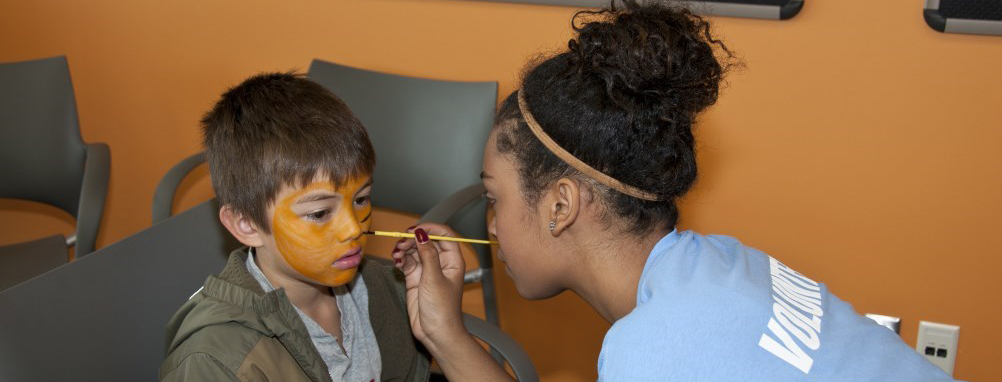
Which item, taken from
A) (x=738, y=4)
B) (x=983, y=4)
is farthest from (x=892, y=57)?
(x=738, y=4)

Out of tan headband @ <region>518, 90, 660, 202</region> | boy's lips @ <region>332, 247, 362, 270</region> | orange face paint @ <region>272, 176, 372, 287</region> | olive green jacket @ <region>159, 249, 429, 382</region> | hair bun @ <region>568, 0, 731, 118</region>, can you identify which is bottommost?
olive green jacket @ <region>159, 249, 429, 382</region>

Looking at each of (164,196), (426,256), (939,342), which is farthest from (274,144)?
(939,342)

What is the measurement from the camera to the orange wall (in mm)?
1829

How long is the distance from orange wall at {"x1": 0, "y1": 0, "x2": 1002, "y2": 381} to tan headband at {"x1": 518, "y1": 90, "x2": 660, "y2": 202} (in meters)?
0.93

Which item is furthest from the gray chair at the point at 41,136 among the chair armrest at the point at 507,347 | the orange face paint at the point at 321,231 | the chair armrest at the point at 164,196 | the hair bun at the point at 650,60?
the hair bun at the point at 650,60

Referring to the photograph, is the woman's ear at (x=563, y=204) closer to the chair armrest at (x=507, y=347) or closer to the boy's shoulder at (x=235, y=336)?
the chair armrest at (x=507, y=347)

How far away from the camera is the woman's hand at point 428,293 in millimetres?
1273

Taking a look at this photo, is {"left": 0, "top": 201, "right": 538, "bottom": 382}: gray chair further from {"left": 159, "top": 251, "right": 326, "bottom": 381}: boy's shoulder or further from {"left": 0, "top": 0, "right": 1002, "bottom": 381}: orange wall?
{"left": 0, "top": 0, "right": 1002, "bottom": 381}: orange wall

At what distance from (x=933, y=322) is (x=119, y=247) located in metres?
1.79

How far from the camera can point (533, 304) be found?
227cm

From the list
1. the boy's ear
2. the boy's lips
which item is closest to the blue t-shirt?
the boy's lips

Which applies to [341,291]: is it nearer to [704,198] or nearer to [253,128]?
[253,128]

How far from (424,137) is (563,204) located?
2.90ft

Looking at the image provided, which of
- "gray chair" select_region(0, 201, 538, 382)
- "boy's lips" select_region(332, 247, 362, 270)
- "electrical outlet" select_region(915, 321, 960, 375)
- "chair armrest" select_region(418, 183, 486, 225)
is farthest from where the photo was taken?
"electrical outlet" select_region(915, 321, 960, 375)
